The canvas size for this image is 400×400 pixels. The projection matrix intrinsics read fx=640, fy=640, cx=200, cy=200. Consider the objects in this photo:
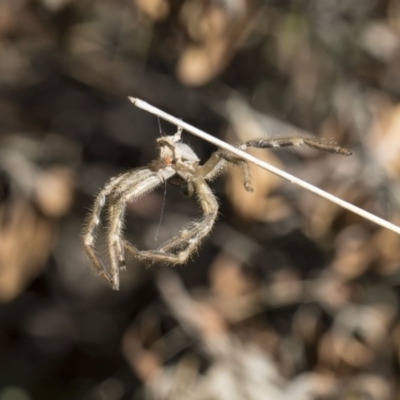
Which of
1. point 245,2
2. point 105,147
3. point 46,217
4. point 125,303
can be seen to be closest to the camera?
point 245,2

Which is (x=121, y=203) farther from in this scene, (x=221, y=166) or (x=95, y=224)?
(x=221, y=166)

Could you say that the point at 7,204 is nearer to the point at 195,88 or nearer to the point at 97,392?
the point at 195,88

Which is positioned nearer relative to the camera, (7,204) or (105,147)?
(7,204)

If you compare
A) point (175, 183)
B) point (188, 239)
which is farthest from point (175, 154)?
point (188, 239)

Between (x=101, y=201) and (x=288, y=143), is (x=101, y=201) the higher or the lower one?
the lower one

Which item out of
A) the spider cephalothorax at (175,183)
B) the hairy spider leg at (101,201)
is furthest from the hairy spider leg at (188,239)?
the hairy spider leg at (101,201)

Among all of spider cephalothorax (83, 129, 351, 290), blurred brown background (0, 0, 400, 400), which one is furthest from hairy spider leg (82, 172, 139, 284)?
blurred brown background (0, 0, 400, 400)

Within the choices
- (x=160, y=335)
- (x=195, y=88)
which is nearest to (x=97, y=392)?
(x=160, y=335)
